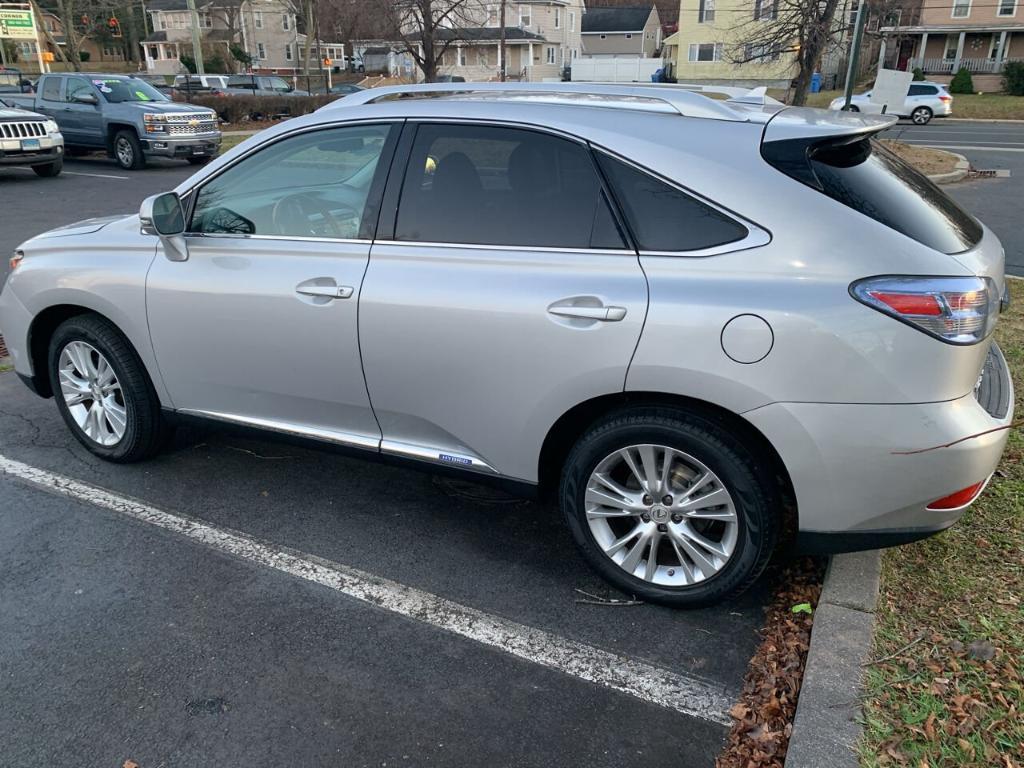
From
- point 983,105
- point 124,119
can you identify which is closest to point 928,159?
point 124,119

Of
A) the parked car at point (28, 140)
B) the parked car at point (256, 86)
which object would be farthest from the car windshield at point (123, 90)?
the parked car at point (256, 86)

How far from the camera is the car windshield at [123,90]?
17.6 m

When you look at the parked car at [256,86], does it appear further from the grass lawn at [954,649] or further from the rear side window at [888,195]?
the grass lawn at [954,649]

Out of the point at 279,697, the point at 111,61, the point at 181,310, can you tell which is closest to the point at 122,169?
the point at 181,310

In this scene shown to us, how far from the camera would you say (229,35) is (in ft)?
218

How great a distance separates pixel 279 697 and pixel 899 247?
2.52 meters

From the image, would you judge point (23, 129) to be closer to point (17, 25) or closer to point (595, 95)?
point (595, 95)

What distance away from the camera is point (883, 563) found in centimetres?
327

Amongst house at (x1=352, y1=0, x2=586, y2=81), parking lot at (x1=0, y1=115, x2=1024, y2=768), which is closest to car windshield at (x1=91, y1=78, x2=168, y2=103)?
parking lot at (x1=0, y1=115, x2=1024, y2=768)

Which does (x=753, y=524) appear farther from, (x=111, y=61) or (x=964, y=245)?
(x=111, y=61)

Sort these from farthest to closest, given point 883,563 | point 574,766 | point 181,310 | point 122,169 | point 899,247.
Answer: point 122,169 < point 181,310 < point 883,563 < point 899,247 < point 574,766

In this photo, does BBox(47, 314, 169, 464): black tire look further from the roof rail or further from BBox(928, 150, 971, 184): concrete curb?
BBox(928, 150, 971, 184): concrete curb

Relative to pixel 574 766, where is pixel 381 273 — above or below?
above

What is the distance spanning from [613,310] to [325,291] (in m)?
1.27
